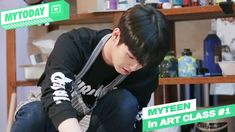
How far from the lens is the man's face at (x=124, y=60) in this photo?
88cm

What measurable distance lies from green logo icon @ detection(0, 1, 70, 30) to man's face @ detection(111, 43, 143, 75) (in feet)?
0.56

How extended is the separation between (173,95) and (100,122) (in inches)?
33.0

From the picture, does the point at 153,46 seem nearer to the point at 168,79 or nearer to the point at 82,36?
the point at 82,36

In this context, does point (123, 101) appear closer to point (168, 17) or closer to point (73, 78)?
point (73, 78)

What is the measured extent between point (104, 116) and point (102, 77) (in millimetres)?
106

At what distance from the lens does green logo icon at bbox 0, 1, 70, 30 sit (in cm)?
76

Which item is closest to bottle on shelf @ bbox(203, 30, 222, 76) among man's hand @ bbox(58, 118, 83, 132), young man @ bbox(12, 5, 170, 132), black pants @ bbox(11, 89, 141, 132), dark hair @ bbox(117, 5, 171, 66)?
young man @ bbox(12, 5, 170, 132)

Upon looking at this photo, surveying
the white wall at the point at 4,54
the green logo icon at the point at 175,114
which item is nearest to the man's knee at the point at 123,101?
the green logo icon at the point at 175,114

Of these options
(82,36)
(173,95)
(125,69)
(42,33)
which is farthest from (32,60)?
(125,69)

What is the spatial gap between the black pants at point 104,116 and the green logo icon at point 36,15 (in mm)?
255

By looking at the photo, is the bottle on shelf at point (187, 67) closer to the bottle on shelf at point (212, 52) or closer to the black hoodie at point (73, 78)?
the bottle on shelf at point (212, 52)

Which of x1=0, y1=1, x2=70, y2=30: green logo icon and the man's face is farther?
the man's face

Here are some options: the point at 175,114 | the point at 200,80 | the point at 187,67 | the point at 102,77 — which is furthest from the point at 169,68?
the point at 175,114

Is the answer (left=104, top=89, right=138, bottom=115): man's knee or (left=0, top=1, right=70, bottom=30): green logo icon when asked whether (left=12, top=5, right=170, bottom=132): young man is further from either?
(left=0, top=1, right=70, bottom=30): green logo icon
